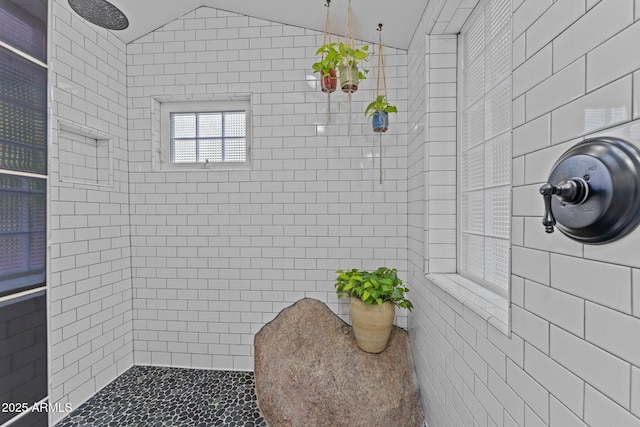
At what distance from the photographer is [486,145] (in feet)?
4.16

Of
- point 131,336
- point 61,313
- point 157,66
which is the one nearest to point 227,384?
point 131,336

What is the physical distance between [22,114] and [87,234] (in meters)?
0.80

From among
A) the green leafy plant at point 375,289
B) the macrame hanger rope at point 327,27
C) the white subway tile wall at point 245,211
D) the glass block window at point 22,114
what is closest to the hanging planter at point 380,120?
the white subway tile wall at point 245,211

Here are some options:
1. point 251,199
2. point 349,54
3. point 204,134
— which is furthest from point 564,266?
point 204,134

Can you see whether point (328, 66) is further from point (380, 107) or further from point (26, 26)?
point (26, 26)

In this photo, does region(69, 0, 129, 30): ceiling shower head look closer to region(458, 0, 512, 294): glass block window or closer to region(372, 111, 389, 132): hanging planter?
region(372, 111, 389, 132): hanging planter

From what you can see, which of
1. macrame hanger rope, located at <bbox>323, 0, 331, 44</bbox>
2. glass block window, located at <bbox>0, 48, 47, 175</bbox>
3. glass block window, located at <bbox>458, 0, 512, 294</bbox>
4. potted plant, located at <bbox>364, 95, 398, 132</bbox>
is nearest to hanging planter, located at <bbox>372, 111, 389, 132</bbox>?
potted plant, located at <bbox>364, 95, 398, 132</bbox>

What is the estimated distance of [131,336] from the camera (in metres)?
2.16

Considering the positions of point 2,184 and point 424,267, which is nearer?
point 2,184

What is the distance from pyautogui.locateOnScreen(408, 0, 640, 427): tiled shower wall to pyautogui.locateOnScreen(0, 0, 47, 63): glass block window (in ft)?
6.10

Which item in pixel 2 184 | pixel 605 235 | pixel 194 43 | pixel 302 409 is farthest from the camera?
pixel 194 43

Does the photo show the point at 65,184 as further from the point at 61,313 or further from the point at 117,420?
the point at 117,420

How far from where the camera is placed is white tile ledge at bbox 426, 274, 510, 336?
0.91 m

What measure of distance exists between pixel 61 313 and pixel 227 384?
1.06 meters
